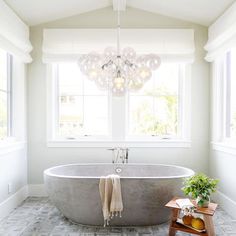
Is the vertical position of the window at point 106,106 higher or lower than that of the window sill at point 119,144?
higher

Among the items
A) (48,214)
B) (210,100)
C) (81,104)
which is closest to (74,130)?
(81,104)

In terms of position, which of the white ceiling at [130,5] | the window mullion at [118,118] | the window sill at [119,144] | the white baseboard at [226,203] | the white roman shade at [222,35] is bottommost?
the white baseboard at [226,203]

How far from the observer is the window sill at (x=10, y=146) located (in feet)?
11.0

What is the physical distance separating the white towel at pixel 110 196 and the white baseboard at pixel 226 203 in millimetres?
1508

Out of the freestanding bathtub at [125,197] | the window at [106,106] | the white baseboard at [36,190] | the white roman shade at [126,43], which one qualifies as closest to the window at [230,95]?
the white roman shade at [126,43]

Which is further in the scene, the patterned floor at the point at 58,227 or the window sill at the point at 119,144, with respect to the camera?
the window sill at the point at 119,144

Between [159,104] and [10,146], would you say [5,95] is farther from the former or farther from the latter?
[159,104]

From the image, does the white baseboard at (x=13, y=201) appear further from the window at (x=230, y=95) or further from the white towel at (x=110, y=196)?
the window at (x=230, y=95)

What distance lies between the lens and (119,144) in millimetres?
4191

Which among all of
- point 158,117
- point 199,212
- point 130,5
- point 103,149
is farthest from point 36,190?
point 130,5

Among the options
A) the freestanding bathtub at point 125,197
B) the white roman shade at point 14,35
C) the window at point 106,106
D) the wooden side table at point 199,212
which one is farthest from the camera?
the window at point 106,106

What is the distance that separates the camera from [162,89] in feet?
14.4

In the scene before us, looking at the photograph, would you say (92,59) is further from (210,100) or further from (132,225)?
(210,100)

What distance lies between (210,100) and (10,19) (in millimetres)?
3008
